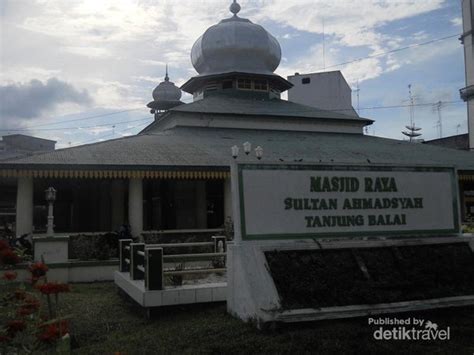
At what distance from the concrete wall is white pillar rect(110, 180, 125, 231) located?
2523 centimetres

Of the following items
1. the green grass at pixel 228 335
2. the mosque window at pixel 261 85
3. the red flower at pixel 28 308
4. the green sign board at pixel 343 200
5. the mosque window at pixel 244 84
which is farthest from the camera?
the mosque window at pixel 261 85

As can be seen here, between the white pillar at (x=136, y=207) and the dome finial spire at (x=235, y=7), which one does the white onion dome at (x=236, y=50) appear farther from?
the white pillar at (x=136, y=207)

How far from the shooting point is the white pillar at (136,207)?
1599 cm

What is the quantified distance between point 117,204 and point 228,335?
15.0m

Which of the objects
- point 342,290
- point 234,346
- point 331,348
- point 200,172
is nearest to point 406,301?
point 342,290

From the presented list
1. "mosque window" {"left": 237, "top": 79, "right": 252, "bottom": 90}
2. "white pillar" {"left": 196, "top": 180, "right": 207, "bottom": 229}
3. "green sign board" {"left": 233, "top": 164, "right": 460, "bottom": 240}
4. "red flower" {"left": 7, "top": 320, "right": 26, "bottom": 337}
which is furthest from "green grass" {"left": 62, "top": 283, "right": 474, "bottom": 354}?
"mosque window" {"left": 237, "top": 79, "right": 252, "bottom": 90}

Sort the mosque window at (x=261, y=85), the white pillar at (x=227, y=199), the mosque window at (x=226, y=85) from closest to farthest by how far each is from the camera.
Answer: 1. the white pillar at (x=227, y=199)
2. the mosque window at (x=226, y=85)
3. the mosque window at (x=261, y=85)

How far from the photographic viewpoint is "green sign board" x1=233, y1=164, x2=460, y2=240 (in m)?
7.30

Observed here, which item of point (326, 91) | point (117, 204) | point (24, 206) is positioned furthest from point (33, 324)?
point (326, 91)

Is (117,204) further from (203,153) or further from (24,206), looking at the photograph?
(24,206)

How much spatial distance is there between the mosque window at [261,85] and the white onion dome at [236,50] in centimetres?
54

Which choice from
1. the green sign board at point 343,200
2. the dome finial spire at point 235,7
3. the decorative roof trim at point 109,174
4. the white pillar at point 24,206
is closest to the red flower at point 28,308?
the green sign board at point 343,200

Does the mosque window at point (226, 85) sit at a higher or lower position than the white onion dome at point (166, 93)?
lower

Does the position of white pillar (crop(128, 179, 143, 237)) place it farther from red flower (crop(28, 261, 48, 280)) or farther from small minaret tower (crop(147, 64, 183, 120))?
small minaret tower (crop(147, 64, 183, 120))
